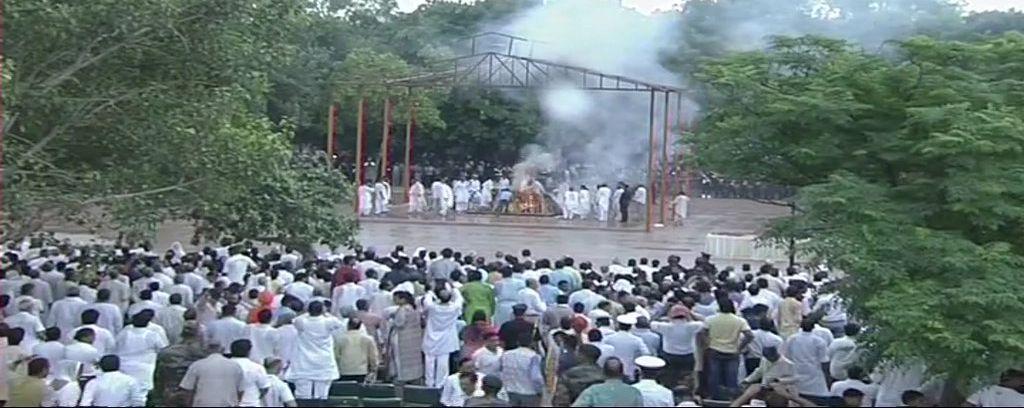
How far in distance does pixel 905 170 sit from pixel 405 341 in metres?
4.64

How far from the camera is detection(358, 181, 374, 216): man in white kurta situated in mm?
29562

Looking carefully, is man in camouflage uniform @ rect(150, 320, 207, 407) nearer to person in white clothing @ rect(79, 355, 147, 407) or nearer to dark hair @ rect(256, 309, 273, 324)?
dark hair @ rect(256, 309, 273, 324)

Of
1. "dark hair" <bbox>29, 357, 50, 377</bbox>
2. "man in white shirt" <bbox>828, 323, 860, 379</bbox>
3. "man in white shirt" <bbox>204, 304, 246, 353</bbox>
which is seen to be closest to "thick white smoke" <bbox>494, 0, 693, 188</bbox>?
"man in white shirt" <bbox>828, 323, 860, 379</bbox>

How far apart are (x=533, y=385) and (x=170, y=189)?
4.68 metres

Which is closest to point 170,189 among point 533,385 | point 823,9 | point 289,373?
point 289,373

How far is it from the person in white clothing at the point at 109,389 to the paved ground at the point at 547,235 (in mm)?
14132

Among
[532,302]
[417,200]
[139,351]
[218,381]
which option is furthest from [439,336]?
[417,200]

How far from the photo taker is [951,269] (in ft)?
30.2

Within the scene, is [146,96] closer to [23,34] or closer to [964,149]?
[23,34]

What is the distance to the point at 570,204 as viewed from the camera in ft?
98.7

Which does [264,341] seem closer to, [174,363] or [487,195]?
[174,363]

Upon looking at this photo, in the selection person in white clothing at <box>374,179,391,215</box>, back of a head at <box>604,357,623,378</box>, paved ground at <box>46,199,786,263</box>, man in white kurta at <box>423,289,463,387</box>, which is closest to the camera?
back of a head at <box>604,357,623,378</box>

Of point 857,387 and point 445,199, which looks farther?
point 445,199

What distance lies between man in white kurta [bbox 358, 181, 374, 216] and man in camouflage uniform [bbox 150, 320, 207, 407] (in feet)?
65.2
